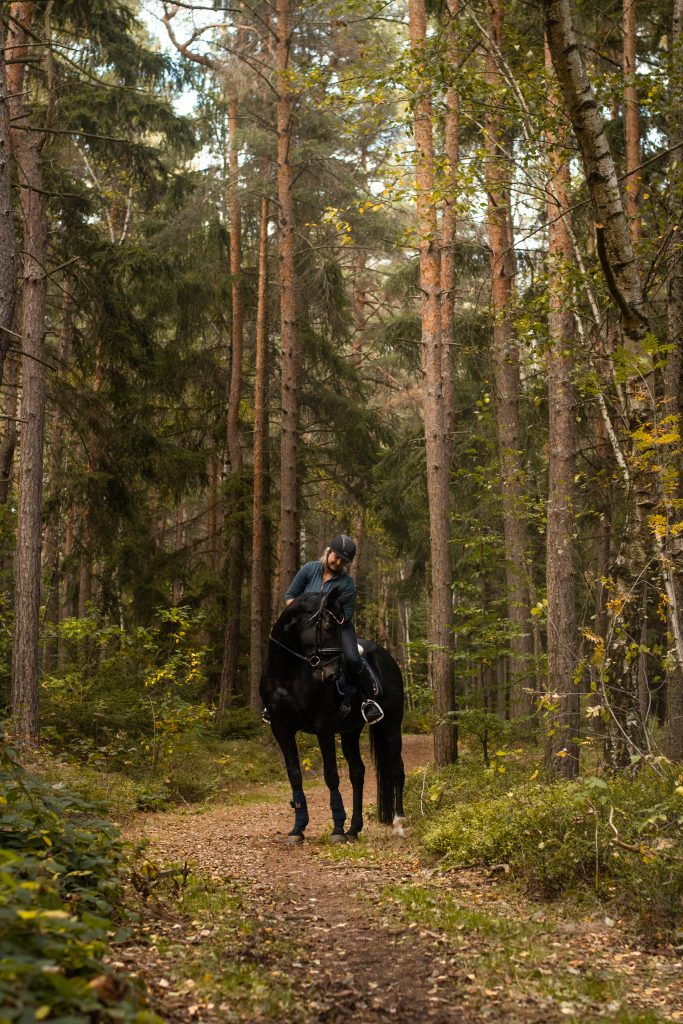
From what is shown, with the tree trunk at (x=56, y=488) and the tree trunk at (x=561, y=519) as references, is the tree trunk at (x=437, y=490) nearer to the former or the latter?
the tree trunk at (x=561, y=519)

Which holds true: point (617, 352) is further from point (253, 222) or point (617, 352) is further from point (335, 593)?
point (253, 222)

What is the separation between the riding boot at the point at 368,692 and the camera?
852cm

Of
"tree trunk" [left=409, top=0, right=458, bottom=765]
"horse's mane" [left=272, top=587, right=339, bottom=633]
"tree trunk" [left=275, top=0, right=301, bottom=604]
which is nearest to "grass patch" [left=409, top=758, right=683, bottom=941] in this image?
"horse's mane" [left=272, top=587, right=339, bottom=633]

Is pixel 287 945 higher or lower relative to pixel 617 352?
lower

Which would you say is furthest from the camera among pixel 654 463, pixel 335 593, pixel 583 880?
pixel 335 593

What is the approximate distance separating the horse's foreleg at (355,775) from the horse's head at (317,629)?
1.02 m

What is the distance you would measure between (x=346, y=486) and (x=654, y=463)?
16045 millimetres

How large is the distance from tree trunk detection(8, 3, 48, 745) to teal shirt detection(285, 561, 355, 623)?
4903 mm

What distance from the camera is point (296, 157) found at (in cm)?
1934

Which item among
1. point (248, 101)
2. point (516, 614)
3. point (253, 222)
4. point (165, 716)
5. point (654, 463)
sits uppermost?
point (248, 101)

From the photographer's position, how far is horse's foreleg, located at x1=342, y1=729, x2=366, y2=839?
873cm

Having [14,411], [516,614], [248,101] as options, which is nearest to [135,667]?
[516,614]

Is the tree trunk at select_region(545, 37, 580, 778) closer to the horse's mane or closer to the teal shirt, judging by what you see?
the teal shirt

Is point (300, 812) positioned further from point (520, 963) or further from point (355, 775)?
point (520, 963)
